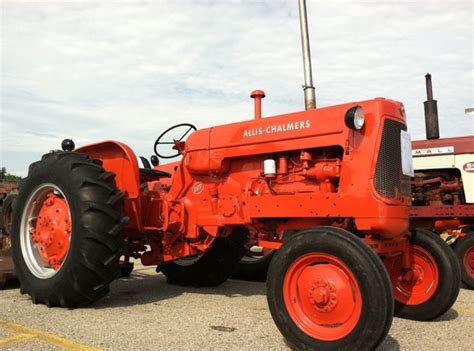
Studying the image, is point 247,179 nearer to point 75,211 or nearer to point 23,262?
point 75,211

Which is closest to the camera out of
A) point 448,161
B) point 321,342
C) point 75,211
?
point 321,342

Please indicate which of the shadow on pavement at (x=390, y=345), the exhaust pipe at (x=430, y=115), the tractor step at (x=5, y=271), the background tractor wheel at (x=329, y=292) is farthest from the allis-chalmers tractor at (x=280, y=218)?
the exhaust pipe at (x=430, y=115)

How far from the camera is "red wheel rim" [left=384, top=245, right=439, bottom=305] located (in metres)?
4.68

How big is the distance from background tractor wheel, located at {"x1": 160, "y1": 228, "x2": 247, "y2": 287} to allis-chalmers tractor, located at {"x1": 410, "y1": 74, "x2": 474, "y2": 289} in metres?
2.68

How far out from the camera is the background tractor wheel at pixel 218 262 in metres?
6.11

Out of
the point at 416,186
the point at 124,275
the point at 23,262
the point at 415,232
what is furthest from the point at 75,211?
the point at 416,186

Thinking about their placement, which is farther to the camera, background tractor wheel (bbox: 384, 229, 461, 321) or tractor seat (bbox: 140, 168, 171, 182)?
tractor seat (bbox: 140, 168, 171, 182)

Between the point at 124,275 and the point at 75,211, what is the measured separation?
221 centimetres

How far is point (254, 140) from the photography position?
4746 millimetres

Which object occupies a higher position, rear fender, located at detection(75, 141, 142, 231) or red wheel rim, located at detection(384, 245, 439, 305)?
rear fender, located at detection(75, 141, 142, 231)

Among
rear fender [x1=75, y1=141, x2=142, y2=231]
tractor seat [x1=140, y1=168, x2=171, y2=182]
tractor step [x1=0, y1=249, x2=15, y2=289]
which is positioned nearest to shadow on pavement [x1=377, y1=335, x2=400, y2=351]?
rear fender [x1=75, y1=141, x2=142, y2=231]

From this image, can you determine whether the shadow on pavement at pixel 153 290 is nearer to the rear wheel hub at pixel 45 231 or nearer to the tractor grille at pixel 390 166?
the rear wheel hub at pixel 45 231

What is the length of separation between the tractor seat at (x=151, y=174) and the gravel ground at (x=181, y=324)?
1329mm

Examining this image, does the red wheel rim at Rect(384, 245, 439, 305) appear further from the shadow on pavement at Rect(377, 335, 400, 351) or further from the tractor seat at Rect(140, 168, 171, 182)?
the tractor seat at Rect(140, 168, 171, 182)
